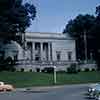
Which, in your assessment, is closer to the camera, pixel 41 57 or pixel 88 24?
pixel 41 57

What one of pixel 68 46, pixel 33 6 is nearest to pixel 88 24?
pixel 68 46

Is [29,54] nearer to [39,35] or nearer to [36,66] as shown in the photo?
[39,35]

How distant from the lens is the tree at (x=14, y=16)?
73906 mm

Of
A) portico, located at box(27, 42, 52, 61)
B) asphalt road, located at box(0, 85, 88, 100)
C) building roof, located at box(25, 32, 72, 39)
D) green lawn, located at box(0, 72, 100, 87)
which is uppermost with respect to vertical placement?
building roof, located at box(25, 32, 72, 39)

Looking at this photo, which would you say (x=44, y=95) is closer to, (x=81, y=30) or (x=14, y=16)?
(x=14, y=16)

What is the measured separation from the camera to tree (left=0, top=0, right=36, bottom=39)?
7391 centimetres

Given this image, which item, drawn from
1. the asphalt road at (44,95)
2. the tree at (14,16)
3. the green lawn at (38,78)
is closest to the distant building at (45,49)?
the tree at (14,16)

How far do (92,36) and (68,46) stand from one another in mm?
7654

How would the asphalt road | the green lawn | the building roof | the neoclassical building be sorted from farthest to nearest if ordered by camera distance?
the neoclassical building < the building roof < the green lawn < the asphalt road

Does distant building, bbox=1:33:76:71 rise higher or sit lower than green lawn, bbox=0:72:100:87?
higher

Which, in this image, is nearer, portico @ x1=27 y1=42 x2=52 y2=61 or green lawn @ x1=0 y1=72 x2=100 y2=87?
green lawn @ x1=0 y1=72 x2=100 y2=87

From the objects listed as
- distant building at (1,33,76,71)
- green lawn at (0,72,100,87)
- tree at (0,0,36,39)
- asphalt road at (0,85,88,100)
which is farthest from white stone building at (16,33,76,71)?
asphalt road at (0,85,88,100)

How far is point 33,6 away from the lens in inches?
3314

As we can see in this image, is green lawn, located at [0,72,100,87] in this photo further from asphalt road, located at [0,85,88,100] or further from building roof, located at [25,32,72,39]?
building roof, located at [25,32,72,39]
